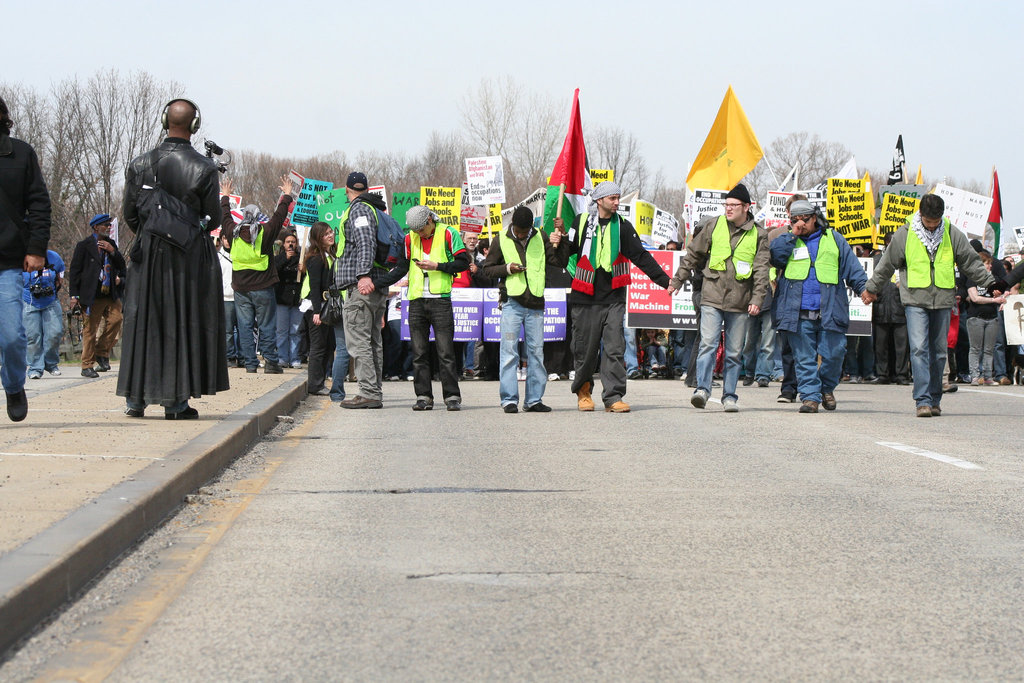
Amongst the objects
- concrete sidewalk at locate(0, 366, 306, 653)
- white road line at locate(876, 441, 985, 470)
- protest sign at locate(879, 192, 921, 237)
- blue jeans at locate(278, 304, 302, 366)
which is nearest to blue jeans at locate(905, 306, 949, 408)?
white road line at locate(876, 441, 985, 470)

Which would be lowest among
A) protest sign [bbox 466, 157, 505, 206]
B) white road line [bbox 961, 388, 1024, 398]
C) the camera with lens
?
white road line [bbox 961, 388, 1024, 398]

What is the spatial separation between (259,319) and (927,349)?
9.19 meters

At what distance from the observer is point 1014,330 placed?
2109 centimetres

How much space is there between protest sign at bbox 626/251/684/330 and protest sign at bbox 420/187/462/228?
3238 millimetres

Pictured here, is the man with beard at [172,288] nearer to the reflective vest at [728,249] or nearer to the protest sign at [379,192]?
the protest sign at [379,192]

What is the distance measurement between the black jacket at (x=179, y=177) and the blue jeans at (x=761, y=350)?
10.9m

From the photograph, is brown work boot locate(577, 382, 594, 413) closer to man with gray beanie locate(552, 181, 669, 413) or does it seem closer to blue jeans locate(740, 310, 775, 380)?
man with gray beanie locate(552, 181, 669, 413)

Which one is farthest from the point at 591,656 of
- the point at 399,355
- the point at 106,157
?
the point at 106,157

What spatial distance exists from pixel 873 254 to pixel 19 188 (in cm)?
1611

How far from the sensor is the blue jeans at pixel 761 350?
19555mm

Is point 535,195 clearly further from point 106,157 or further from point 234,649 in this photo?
point 106,157

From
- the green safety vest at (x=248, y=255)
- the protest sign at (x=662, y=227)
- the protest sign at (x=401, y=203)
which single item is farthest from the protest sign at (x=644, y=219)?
the green safety vest at (x=248, y=255)

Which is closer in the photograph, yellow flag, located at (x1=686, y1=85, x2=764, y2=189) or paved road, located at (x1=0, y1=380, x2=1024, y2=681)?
paved road, located at (x1=0, y1=380, x2=1024, y2=681)

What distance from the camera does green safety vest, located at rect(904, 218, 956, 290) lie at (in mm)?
13211
